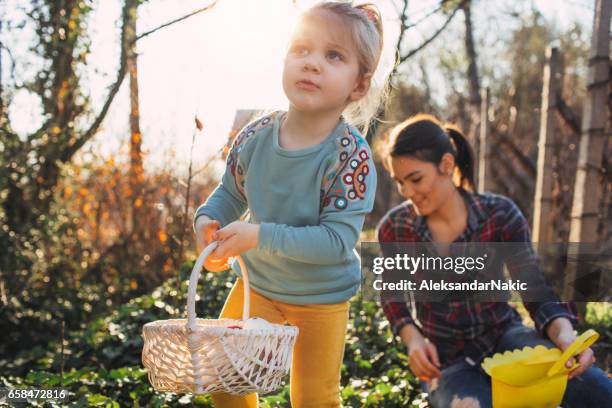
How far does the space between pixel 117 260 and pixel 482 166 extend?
3347 millimetres

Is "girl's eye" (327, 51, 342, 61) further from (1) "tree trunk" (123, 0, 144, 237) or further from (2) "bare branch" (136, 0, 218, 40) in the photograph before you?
(1) "tree trunk" (123, 0, 144, 237)

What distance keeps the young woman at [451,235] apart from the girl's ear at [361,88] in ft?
1.96

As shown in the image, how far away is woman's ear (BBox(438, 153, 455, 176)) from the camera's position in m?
2.59

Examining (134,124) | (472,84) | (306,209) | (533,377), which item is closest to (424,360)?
(533,377)

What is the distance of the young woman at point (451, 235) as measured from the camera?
241 cm

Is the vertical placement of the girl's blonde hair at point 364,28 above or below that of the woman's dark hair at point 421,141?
above

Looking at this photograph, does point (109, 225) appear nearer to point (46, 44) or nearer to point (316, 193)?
point (46, 44)

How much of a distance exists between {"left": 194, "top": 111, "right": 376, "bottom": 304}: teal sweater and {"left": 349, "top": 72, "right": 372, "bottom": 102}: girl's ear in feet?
0.27

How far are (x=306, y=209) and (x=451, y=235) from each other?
3.16ft

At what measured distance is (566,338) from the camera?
2.29 m

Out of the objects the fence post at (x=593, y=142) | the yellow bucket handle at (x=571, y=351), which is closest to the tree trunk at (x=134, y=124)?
the fence post at (x=593, y=142)

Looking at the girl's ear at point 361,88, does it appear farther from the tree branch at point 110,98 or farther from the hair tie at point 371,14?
the tree branch at point 110,98

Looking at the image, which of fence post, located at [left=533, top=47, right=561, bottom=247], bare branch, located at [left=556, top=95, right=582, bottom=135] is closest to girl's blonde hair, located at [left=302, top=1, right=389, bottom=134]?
fence post, located at [left=533, top=47, right=561, bottom=247]

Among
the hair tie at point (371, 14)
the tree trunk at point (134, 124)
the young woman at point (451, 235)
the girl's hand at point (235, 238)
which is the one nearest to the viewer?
the girl's hand at point (235, 238)
